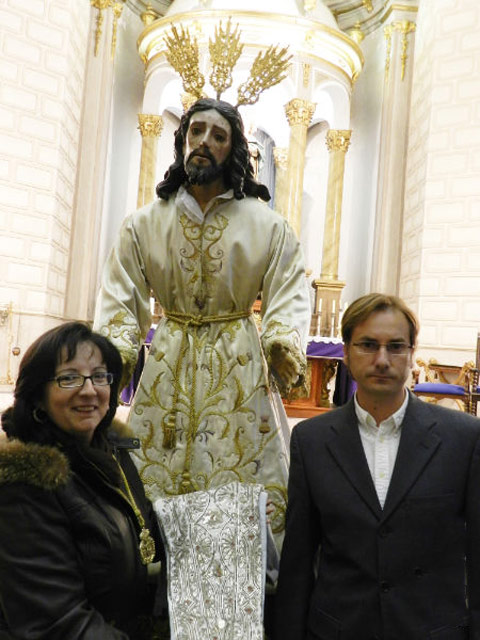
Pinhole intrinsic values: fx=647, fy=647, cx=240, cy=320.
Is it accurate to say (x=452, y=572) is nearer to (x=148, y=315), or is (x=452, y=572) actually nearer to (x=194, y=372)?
(x=194, y=372)

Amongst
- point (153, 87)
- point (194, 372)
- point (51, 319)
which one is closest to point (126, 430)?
point (194, 372)

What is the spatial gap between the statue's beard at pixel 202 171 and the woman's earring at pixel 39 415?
1.01 meters

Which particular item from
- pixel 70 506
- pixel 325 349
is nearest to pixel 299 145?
pixel 325 349

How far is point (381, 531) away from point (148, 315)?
118 cm

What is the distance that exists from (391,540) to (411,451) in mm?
228

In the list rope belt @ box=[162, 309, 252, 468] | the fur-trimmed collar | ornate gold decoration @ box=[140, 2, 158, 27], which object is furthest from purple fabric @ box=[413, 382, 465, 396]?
ornate gold decoration @ box=[140, 2, 158, 27]

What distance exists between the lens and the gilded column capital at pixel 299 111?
29.2 feet

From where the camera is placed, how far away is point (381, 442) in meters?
1.75

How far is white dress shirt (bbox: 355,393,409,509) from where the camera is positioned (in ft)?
5.62

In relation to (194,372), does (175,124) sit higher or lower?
higher

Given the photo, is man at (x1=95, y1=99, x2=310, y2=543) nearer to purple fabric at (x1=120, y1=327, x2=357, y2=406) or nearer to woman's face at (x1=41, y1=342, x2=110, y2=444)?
woman's face at (x1=41, y1=342, x2=110, y2=444)

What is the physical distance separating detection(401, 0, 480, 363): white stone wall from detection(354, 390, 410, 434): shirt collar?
6149mm

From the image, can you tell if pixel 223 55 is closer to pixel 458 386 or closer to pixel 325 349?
pixel 458 386

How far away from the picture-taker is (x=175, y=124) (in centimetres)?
1095
